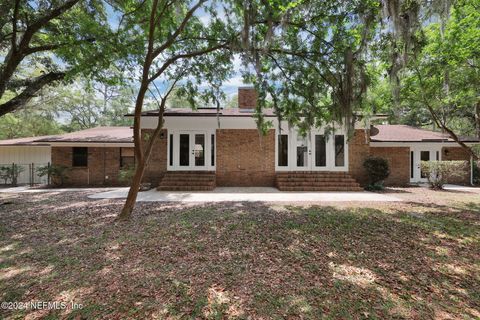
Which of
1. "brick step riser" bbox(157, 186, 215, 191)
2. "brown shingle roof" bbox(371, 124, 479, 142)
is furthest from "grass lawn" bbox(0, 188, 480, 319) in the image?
"brown shingle roof" bbox(371, 124, 479, 142)

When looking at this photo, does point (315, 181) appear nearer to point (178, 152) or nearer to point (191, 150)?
point (191, 150)

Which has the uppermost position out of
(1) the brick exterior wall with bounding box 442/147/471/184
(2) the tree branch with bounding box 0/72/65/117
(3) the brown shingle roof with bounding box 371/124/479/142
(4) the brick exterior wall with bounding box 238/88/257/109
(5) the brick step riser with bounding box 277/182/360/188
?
(4) the brick exterior wall with bounding box 238/88/257/109

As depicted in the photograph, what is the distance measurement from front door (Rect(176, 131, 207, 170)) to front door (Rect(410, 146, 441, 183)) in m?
13.0

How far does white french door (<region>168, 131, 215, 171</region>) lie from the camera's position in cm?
1255

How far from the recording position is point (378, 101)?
909 cm

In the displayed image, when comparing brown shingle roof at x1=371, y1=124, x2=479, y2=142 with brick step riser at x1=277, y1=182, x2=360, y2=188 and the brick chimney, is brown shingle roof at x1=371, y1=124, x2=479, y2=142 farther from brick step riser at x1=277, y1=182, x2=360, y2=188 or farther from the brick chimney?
the brick chimney

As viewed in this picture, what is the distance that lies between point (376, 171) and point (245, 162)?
6.60 meters

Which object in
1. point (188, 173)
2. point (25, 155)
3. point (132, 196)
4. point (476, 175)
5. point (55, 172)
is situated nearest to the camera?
point (132, 196)

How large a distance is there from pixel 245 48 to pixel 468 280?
5749 mm

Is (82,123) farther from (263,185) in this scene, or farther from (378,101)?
(378,101)

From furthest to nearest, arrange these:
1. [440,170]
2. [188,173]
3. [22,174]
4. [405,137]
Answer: [22,174] → [405,137] → [188,173] → [440,170]

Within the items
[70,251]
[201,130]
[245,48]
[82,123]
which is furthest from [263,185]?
[82,123]

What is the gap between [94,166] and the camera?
45.8ft

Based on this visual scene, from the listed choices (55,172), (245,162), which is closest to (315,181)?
(245,162)
